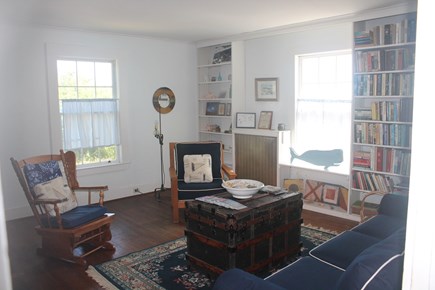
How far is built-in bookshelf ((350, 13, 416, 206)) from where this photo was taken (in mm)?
3885

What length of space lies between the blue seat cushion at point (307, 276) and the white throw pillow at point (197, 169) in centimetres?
242

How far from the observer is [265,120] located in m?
5.59

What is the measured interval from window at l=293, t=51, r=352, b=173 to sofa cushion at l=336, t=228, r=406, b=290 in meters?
3.27

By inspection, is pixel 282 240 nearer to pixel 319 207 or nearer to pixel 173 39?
pixel 319 207

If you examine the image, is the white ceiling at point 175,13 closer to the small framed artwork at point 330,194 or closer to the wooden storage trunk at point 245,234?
the wooden storage trunk at point 245,234

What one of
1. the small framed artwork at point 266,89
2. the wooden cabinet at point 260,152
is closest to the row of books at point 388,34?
the small framed artwork at point 266,89

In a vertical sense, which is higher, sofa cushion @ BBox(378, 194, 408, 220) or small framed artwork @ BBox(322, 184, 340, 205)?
sofa cushion @ BBox(378, 194, 408, 220)

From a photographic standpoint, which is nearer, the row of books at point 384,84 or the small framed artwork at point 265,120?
the row of books at point 384,84

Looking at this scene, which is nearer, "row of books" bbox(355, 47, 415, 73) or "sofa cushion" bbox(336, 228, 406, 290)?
"sofa cushion" bbox(336, 228, 406, 290)

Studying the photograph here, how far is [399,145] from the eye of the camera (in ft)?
13.2

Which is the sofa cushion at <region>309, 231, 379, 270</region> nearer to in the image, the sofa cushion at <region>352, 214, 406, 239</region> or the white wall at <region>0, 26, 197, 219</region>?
the sofa cushion at <region>352, 214, 406, 239</region>

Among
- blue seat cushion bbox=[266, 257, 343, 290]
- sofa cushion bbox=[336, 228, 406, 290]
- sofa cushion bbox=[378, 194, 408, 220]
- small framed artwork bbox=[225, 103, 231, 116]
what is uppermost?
small framed artwork bbox=[225, 103, 231, 116]

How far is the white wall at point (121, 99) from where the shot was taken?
15.0 feet

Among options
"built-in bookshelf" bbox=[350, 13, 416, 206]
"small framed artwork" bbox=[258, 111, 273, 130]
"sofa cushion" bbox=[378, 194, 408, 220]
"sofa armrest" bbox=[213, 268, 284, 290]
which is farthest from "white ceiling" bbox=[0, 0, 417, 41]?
"sofa armrest" bbox=[213, 268, 284, 290]
